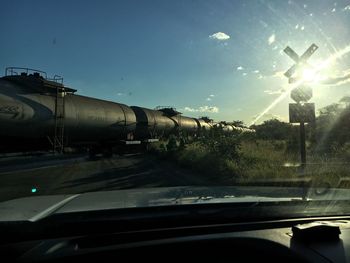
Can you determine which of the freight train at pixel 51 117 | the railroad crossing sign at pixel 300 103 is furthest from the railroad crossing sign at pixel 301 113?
the freight train at pixel 51 117

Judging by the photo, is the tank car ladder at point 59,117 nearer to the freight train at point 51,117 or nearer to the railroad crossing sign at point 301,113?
the freight train at point 51,117

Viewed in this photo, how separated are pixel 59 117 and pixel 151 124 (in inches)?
543

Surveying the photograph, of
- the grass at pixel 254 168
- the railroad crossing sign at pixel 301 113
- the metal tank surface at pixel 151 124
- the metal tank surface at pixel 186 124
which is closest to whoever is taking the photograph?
the railroad crossing sign at pixel 301 113

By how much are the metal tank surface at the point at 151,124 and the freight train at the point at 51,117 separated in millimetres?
2841

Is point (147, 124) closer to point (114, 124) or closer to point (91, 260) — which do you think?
point (114, 124)

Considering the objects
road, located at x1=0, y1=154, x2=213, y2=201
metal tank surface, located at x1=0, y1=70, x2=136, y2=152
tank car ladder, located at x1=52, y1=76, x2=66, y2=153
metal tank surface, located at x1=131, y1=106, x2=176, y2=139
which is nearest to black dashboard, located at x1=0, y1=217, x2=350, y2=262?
road, located at x1=0, y1=154, x2=213, y2=201

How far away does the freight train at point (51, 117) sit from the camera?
15.9 metres

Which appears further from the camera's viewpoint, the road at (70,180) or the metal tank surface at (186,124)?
the metal tank surface at (186,124)

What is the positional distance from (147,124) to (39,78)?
44.1ft

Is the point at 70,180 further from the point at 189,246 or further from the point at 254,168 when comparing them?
the point at 189,246

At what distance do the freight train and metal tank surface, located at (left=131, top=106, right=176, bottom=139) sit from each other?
284cm

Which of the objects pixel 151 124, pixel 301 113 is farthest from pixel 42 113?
pixel 151 124

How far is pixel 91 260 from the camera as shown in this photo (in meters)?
2.16

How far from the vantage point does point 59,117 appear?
18.1 m
